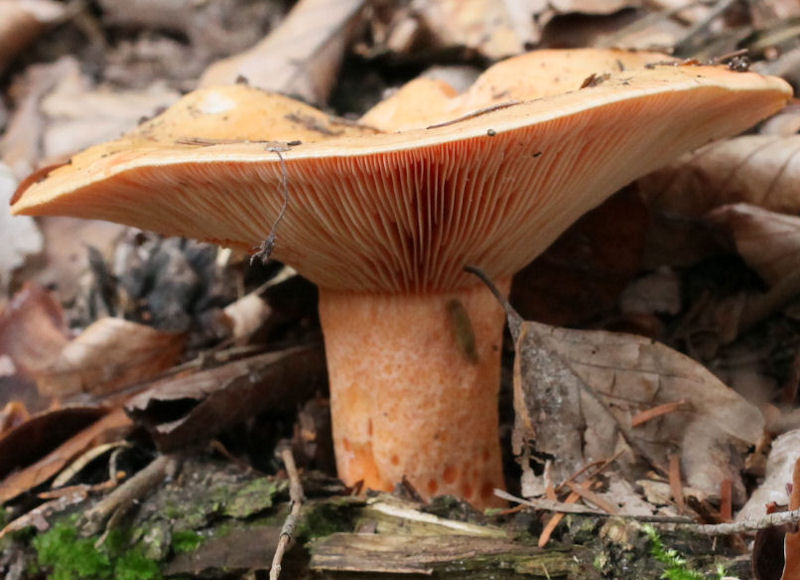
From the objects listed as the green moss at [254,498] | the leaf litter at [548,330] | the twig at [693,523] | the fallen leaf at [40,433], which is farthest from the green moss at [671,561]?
the fallen leaf at [40,433]

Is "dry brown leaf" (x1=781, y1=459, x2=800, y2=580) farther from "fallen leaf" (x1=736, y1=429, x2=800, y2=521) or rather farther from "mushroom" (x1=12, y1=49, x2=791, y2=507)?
"mushroom" (x1=12, y1=49, x2=791, y2=507)

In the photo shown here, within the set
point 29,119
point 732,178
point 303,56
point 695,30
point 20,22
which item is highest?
point 20,22

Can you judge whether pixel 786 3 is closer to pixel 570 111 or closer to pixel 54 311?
pixel 570 111

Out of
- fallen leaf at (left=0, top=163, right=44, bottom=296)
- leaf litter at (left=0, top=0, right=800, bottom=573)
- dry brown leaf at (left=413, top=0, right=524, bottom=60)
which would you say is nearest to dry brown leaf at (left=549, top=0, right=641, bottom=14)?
leaf litter at (left=0, top=0, right=800, bottom=573)

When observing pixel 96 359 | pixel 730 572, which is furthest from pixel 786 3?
pixel 96 359

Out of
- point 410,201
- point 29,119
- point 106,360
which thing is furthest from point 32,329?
point 410,201

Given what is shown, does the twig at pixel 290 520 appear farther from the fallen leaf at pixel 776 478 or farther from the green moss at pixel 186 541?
the fallen leaf at pixel 776 478

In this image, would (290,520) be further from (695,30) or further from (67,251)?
(67,251)
